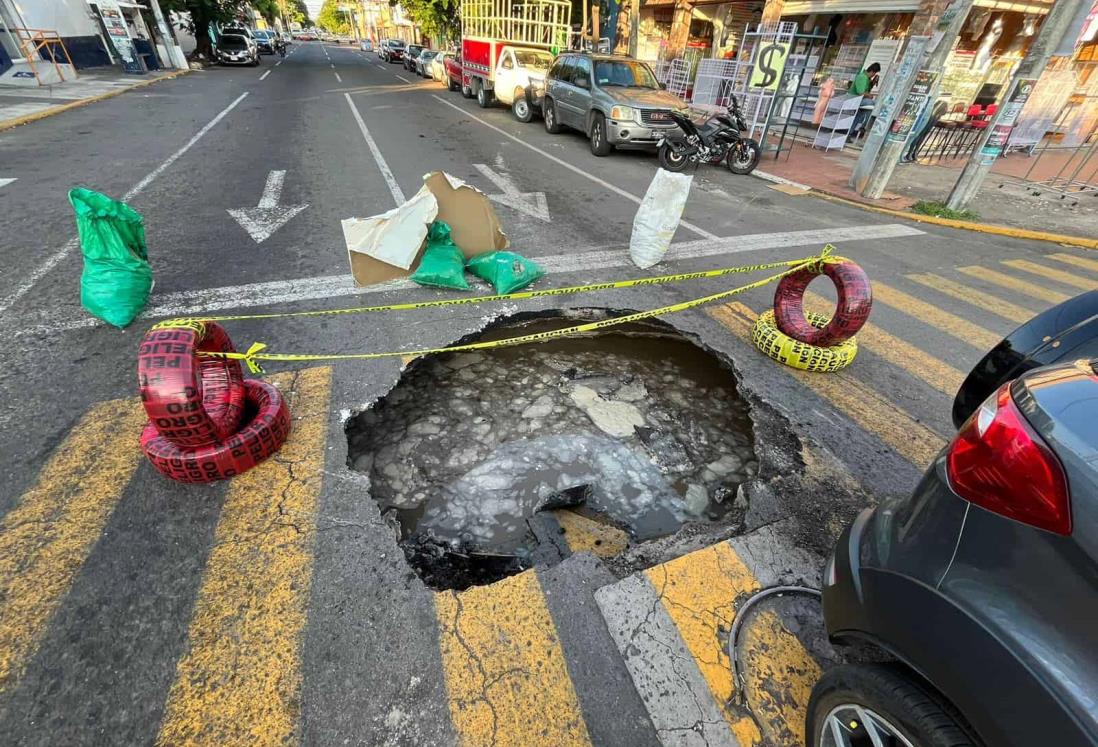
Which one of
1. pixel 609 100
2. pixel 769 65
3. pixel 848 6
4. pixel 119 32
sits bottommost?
pixel 609 100

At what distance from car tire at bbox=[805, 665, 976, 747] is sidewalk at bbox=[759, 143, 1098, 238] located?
416 inches

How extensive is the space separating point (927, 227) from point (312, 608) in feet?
35.8

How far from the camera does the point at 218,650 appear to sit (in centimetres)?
210

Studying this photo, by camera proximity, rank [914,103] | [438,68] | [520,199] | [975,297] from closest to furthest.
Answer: [975,297] < [520,199] < [914,103] < [438,68]

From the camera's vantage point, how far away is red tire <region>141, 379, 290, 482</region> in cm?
273

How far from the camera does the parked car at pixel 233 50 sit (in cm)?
2975

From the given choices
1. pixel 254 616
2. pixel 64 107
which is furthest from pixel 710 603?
pixel 64 107

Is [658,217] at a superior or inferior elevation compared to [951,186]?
superior

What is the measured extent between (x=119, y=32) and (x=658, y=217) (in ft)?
97.7

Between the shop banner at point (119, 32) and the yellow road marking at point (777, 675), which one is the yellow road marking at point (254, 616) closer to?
the yellow road marking at point (777, 675)

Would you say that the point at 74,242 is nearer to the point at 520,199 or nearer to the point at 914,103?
the point at 520,199

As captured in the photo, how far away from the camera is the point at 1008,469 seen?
1.24 m

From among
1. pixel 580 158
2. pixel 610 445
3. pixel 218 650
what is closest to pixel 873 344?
pixel 610 445

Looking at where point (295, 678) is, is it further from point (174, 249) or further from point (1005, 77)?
point (1005, 77)
